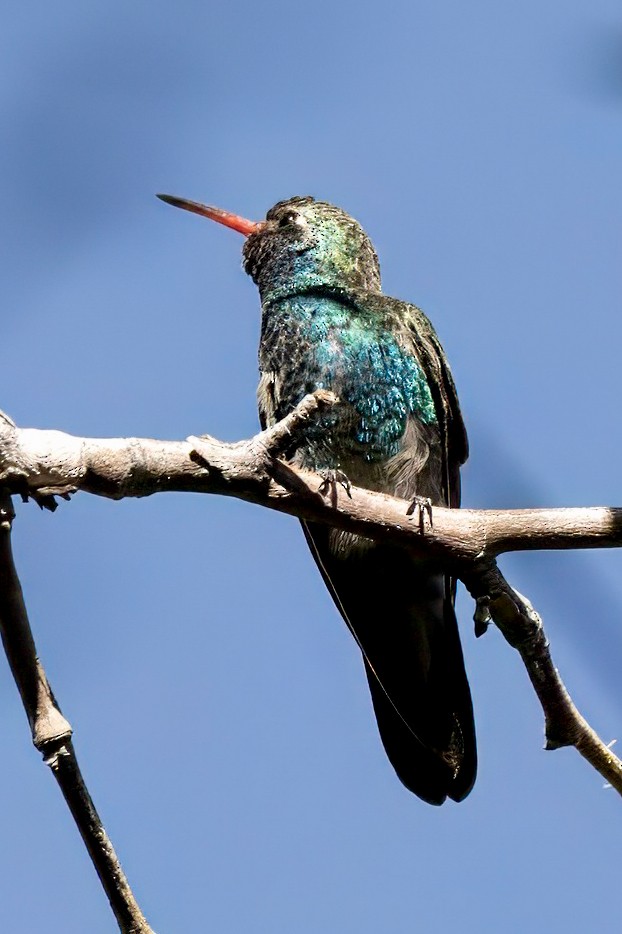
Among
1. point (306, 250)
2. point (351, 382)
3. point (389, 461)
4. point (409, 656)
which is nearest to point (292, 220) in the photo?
point (306, 250)

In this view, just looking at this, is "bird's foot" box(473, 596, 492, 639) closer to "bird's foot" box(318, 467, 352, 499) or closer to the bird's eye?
"bird's foot" box(318, 467, 352, 499)

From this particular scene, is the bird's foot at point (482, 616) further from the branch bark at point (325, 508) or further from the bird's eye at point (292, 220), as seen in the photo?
the bird's eye at point (292, 220)

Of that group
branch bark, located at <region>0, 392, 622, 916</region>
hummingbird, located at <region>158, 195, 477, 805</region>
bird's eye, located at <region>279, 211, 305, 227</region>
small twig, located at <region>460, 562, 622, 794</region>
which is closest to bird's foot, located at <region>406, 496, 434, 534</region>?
branch bark, located at <region>0, 392, 622, 916</region>

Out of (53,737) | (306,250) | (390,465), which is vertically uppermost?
(306,250)

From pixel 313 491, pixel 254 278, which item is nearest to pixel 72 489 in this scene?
pixel 313 491

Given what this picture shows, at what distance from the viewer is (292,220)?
5727 millimetres

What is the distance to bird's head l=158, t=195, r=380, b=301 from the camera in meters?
5.42

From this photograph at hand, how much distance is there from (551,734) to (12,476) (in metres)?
1.83

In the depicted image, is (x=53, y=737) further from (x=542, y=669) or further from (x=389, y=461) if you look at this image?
(x=389, y=461)

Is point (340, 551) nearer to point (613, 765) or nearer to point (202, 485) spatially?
point (613, 765)

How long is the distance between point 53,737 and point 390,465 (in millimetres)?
2719

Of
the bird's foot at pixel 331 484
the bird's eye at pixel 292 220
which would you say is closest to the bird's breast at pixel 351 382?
the bird's eye at pixel 292 220

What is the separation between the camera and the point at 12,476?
2.60 meters

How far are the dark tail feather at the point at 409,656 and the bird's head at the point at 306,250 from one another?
1143 millimetres
